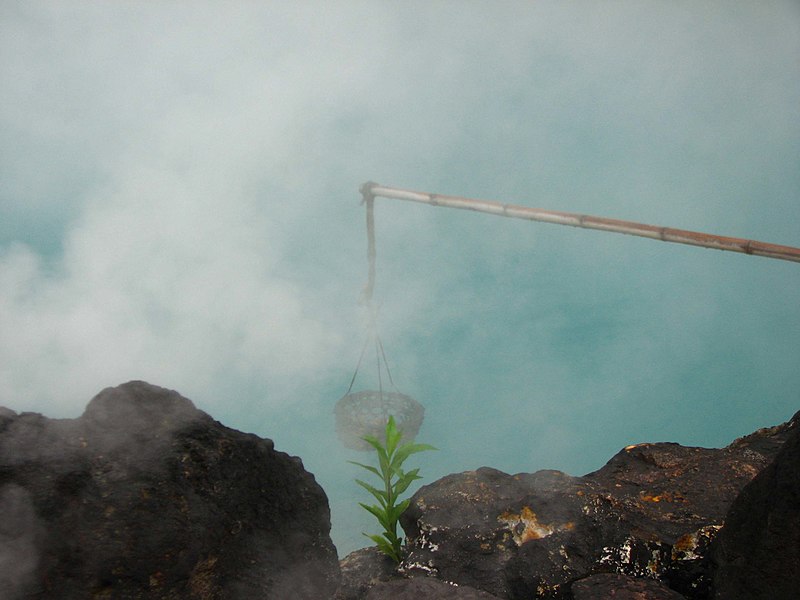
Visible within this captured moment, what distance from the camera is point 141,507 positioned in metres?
1.63

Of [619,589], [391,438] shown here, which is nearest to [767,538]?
[619,589]

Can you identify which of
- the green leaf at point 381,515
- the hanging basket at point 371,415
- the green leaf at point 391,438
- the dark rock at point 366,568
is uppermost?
the hanging basket at point 371,415

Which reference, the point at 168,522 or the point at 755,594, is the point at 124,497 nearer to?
the point at 168,522

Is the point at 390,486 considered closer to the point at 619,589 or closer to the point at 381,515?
the point at 381,515

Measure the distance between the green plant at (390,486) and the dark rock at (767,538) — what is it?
60.5 inches

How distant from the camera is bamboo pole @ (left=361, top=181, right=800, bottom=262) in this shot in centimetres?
264

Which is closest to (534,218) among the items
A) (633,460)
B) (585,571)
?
(633,460)

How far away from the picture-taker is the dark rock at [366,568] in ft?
9.18

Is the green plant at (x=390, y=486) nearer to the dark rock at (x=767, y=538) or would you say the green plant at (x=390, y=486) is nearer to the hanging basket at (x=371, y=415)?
the hanging basket at (x=371, y=415)

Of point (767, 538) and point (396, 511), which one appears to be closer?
point (767, 538)

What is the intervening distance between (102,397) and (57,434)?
171 mm

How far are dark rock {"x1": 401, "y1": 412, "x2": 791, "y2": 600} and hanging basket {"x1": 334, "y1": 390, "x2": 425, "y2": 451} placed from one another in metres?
1.08

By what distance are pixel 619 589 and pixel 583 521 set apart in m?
0.46

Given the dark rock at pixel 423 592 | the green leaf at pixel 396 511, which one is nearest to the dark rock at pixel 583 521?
the green leaf at pixel 396 511
